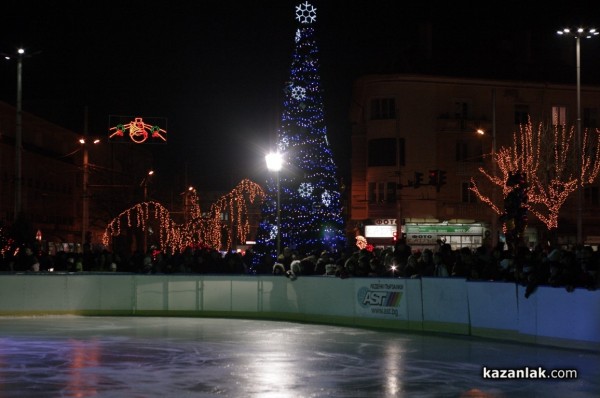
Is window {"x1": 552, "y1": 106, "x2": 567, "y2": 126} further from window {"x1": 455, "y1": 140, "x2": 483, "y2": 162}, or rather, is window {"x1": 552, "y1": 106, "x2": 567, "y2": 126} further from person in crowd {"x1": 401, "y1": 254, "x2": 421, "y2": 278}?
person in crowd {"x1": 401, "y1": 254, "x2": 421, "y2": 278}

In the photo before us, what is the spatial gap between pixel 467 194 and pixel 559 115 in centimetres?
855

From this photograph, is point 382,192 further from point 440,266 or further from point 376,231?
point 440,266

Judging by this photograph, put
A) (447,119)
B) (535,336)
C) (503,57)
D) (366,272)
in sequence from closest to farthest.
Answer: (535,336)
(366,272)
(447,119)
(503,57)

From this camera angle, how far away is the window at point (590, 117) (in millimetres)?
60781

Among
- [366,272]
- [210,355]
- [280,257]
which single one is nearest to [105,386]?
[210,355]

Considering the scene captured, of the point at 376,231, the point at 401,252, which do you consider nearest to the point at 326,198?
the point at 401,252

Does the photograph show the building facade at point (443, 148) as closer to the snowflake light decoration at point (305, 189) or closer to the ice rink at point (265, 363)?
the snowflake light decoration at point (305, 189)

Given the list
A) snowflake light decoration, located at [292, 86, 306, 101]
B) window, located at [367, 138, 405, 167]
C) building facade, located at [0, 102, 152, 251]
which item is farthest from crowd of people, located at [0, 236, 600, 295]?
building facade, located at [0, 102, 152, 251]

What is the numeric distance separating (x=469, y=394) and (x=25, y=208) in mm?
59831

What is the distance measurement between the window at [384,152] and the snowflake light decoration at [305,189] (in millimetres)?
Result: 19159

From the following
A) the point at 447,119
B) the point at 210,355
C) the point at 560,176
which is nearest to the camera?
the point at 210,355

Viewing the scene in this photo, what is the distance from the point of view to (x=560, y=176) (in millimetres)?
51688

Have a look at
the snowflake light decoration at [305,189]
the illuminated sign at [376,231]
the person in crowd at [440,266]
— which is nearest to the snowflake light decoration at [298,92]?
the snowflake light decoration at [305,189]

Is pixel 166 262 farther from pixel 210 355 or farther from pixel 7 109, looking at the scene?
pixel 7 109
